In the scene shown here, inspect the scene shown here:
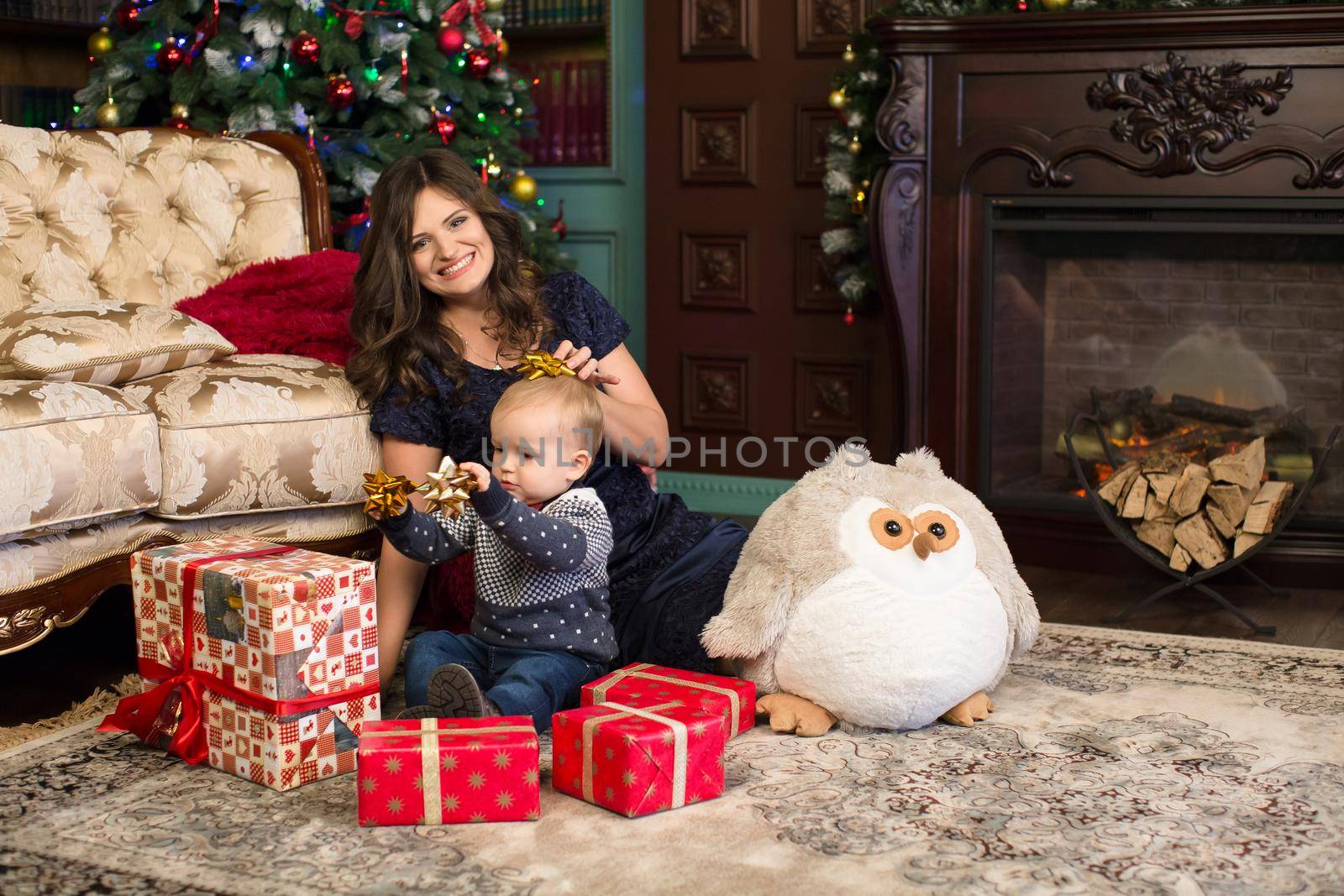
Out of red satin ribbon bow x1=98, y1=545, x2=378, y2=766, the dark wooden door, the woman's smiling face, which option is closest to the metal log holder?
the dark wooden door

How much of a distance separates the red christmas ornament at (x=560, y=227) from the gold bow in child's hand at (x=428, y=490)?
2532mm

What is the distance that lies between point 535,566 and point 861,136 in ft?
6.65

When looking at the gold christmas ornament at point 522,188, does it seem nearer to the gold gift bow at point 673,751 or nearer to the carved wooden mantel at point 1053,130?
the carved wooden mantel at point 1053,130

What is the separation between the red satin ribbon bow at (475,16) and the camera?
431 centimetres

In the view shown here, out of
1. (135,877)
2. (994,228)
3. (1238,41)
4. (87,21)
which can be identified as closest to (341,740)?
(135,877)

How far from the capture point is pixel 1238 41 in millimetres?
3400

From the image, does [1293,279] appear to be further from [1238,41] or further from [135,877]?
[135,877]

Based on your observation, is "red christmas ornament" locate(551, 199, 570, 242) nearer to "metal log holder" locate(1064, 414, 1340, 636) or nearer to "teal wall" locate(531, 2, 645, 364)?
"teal wall" locate(531, 2, 645, 364)

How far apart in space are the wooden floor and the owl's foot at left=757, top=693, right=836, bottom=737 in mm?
1007

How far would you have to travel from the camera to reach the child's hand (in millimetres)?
2115

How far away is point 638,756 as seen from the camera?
199 centimetres

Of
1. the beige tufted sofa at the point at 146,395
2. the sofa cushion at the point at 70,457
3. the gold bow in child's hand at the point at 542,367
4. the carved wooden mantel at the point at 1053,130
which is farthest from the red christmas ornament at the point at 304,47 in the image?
the gold bow in child's hand at the point at 542,367

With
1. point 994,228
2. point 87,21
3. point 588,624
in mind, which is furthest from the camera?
point 87,21

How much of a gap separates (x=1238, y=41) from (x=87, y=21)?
3654 millimetres
